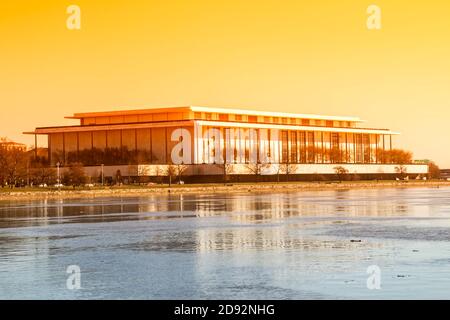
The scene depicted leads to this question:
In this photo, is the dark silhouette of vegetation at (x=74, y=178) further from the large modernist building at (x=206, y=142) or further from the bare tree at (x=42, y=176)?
the large modernist building at (x=206, y=142)

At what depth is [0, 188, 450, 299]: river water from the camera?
68.4ft

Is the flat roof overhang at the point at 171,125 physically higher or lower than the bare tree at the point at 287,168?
higher

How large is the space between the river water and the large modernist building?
324 feet

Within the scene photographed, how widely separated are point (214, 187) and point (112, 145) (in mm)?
40973

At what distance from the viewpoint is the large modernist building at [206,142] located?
5960 inches

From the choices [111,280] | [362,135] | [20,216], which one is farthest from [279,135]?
[111,280]

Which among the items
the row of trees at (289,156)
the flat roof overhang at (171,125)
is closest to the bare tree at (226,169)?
the flat roof overhang at (171,125)

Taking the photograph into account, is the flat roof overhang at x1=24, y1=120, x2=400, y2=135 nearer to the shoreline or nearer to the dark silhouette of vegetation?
the shoreline

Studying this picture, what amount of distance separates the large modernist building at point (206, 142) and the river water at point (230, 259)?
98.9 m

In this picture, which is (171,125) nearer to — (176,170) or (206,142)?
(206,142)

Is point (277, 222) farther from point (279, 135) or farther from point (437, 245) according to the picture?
point (279, 135)

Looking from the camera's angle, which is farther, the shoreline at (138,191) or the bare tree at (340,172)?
the bare tree at (340,172)
